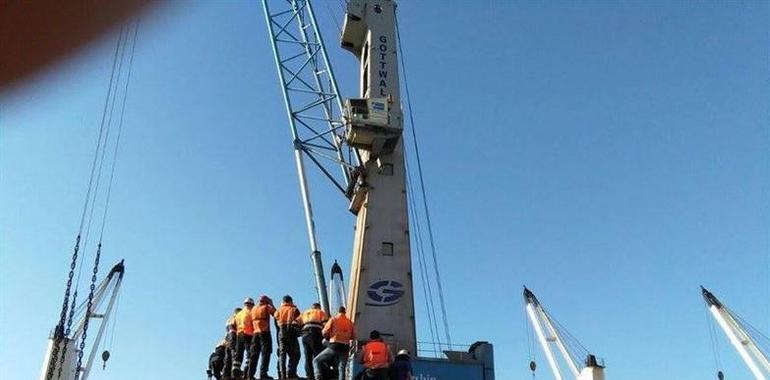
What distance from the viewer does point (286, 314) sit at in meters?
14.1

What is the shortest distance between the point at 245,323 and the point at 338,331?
8.11ft

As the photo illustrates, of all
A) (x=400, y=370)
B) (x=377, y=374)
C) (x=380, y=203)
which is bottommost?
(x=377, y=374)

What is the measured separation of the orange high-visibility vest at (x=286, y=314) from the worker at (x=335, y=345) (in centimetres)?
127

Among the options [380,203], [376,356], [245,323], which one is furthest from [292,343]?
[380,203]

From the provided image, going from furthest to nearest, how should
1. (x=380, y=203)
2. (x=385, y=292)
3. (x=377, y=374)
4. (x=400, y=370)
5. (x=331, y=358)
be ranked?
(x=380, y=203)
(x=385, y=292)
(x=331, y=358)
(x=400, y=370)
(x=377, y=374)

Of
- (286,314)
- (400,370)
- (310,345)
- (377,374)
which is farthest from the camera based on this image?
(286,314)

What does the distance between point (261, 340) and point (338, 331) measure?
6.46 feet

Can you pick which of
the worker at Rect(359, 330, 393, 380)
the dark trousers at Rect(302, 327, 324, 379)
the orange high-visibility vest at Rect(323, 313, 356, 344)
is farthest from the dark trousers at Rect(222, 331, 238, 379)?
the worker at Rect(359, 330, 393, 380)

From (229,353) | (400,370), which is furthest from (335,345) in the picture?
(229,353)

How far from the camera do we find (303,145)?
2177 centimetres

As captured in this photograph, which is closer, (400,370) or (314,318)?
(400,370)

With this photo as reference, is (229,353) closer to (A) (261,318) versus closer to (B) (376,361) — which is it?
(A) (261,318)

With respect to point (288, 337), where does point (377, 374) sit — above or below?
below

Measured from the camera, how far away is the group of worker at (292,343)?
12.9 m
